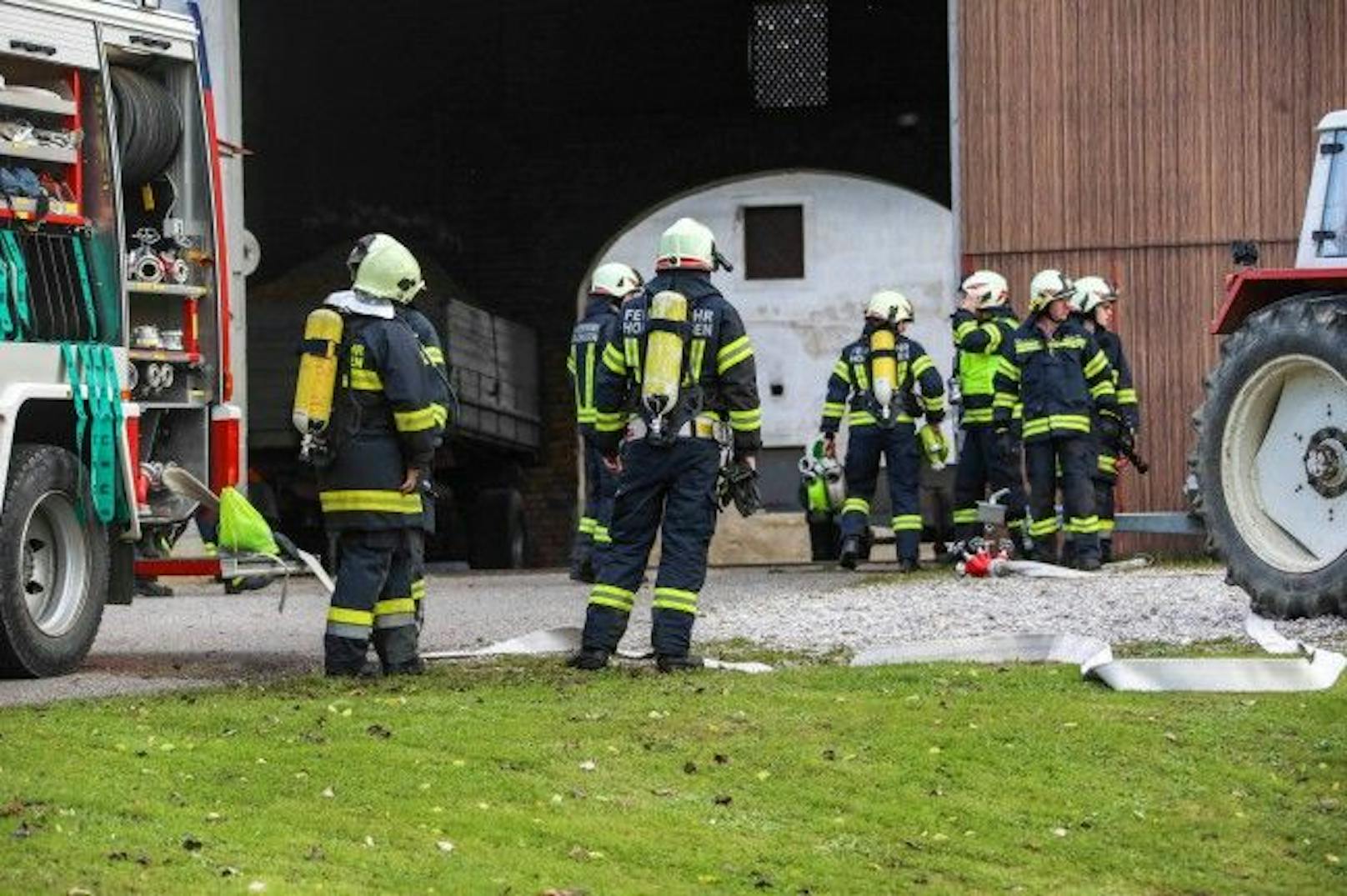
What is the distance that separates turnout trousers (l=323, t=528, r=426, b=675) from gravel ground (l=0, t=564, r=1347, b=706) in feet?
1.94

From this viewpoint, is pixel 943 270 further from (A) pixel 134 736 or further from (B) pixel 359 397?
(A) pixel 134 736

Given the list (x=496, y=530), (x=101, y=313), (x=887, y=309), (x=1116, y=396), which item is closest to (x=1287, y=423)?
(x=1116, y=396)

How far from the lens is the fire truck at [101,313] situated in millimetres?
13086

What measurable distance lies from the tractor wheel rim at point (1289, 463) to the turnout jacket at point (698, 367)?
324 cm

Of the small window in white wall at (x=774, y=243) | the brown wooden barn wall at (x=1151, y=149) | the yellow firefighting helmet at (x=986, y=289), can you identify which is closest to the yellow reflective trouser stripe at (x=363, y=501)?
the yellow firefighting helmet at (x=986, y=289)

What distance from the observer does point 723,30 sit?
3534 centimetres

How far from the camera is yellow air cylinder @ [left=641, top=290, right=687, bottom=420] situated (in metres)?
12.8

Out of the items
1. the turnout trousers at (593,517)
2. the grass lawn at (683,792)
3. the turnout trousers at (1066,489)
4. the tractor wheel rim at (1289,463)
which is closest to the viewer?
the grass lawn at (683,792)

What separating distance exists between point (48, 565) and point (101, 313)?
1127mm

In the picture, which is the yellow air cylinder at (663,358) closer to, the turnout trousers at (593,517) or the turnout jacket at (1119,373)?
the turnout trousers at (593,517)

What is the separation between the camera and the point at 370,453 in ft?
42.2

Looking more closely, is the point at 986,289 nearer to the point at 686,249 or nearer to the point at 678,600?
the point at 686,249

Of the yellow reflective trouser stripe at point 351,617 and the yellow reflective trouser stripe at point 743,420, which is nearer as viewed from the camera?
the yellow reflective trouser stripe at point 351,617

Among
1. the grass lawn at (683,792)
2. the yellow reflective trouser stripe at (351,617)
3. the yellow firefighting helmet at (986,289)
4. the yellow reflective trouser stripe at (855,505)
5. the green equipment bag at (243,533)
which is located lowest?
the grass lawn at (683,792)
